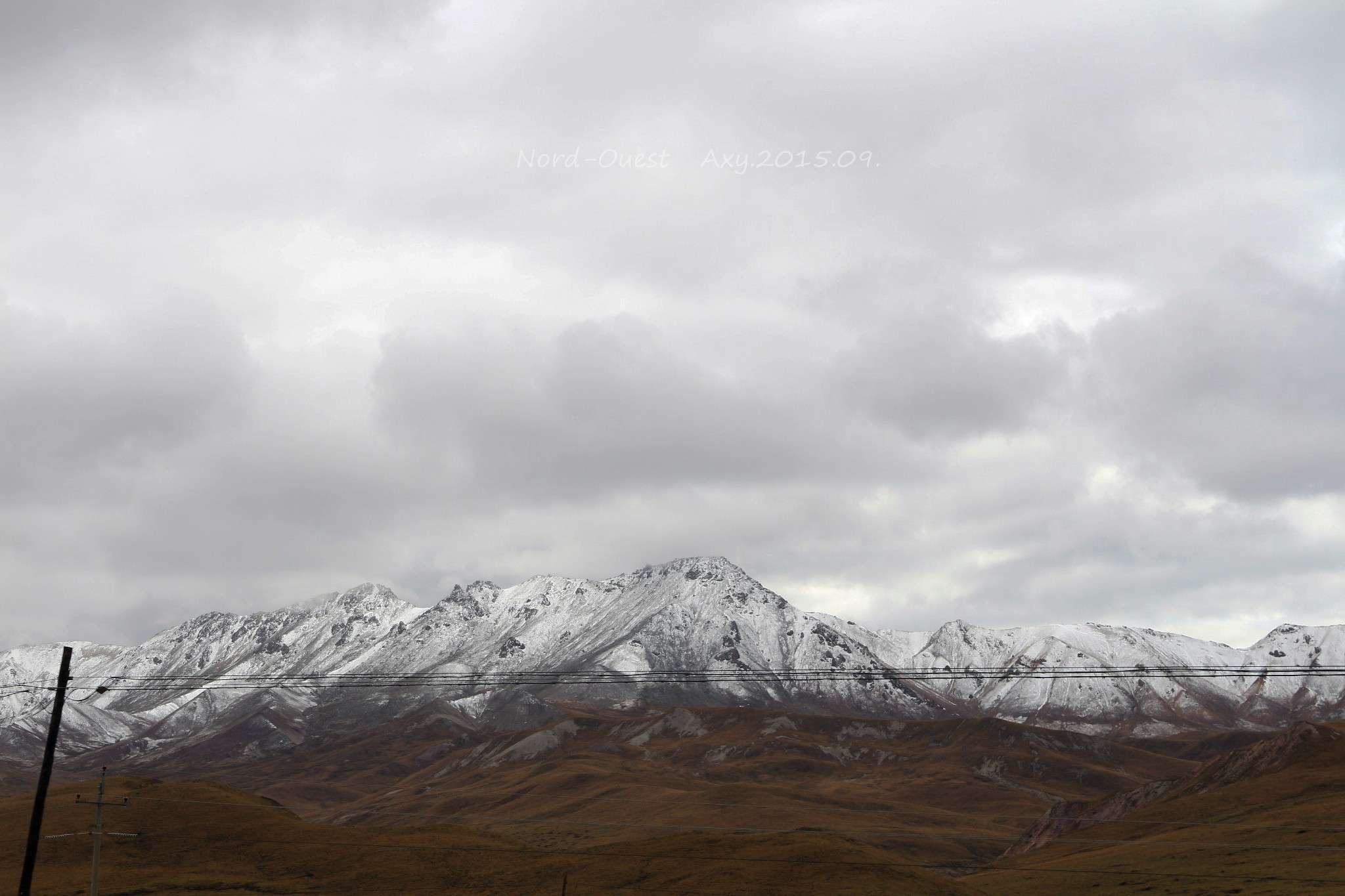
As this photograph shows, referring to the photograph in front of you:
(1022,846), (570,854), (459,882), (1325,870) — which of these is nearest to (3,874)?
(459,882)

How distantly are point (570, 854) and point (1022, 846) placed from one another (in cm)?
8676

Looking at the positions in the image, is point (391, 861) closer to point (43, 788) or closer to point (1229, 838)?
point (43, 788)

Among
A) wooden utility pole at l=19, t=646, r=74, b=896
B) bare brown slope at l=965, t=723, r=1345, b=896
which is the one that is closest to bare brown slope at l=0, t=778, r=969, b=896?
bare brown slope at l=965, t=723, r=1345, b=896

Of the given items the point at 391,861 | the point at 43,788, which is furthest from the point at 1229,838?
the point at 43,788

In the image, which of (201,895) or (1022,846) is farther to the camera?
(1022,846)

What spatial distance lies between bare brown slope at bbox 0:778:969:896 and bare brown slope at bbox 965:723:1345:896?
19972 millimetres

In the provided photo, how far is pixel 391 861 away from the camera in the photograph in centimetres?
12388

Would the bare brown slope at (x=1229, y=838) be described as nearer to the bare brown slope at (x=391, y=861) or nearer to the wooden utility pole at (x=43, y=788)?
the bare brown slope at (x=391, y=861)

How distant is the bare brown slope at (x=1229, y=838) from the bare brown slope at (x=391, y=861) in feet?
65.5

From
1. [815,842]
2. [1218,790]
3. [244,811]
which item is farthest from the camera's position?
[1218,790]

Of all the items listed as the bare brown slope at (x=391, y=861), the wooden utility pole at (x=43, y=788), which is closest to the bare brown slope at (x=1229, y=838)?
the bare brown slope at (x=391, y=861)

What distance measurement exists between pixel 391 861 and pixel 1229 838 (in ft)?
309

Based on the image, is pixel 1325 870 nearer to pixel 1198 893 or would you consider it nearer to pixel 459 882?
pixel 1198 893

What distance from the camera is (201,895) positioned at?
111 m
